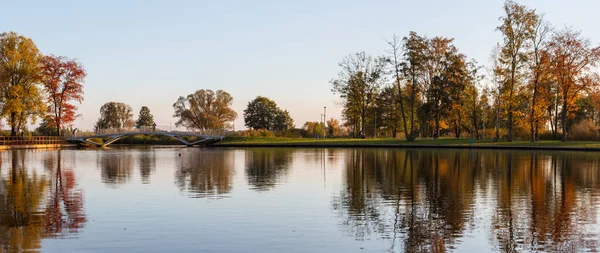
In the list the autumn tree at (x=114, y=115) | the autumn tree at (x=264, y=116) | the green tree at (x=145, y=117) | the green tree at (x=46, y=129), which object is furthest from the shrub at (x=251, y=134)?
the green tree at (x=145, y=117)

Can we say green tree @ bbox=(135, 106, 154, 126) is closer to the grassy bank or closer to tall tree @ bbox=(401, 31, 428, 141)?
the grassy bank

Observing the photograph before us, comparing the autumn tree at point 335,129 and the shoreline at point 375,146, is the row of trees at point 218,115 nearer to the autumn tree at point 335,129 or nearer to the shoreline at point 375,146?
the autumn tree at point 335,129

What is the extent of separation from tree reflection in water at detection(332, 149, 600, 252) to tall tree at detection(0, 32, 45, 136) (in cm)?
6009

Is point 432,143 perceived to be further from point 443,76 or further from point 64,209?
point 64,209

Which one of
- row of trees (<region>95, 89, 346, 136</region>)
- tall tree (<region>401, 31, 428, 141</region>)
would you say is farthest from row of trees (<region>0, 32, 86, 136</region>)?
tall tree (<region>401, 31, 428, 141</region>)

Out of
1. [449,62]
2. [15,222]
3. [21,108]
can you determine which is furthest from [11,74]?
[15,222]

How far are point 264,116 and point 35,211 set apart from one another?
404 ft

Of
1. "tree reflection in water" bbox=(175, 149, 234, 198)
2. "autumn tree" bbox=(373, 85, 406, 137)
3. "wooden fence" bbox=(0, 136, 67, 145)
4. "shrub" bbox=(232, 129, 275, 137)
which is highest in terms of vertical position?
"autumn tree" bbox=(373, 85, 406, 137)

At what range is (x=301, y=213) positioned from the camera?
15711 mm

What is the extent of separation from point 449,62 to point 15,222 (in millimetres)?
65730

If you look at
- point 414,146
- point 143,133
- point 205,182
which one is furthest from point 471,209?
point 143,133

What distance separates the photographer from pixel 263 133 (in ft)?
309

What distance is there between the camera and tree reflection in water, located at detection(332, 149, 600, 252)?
1209cm

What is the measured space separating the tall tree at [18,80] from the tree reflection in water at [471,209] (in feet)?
197
